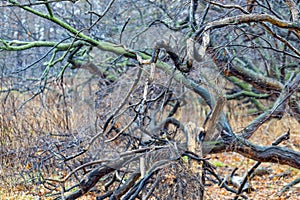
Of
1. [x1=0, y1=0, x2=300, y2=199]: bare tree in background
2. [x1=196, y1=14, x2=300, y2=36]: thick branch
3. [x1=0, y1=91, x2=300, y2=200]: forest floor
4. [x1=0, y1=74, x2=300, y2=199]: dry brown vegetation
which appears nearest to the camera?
[x1=196, y1=14, x2=300, y2=36]: thick branch

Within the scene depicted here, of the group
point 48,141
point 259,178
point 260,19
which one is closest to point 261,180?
point 259,178

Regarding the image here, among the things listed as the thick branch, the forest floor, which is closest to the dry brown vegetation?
the forest floor

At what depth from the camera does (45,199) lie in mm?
7117

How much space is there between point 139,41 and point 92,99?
1.61m

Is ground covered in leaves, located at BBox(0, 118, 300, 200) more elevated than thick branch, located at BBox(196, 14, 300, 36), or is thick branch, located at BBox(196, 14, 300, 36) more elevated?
thick branch, located at BBox(196, 14, 300, 36)

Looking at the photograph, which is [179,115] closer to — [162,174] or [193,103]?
[193,103]

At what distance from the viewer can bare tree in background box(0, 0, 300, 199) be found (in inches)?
161

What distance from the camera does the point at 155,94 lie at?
21.6 ft

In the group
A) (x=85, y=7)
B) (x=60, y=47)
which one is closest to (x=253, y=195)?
(x=60, y=47)

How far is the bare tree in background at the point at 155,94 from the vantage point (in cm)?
409

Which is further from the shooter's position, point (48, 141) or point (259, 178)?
point (259, 178)

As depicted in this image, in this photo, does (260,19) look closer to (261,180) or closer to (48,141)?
(48,141)

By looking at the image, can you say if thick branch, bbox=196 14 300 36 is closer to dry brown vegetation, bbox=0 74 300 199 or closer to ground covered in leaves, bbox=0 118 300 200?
ground covered in leaves, bbox=0 118 300 200

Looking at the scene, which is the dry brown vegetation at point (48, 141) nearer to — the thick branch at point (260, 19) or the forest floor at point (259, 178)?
the forest floor at point (259, 178)
